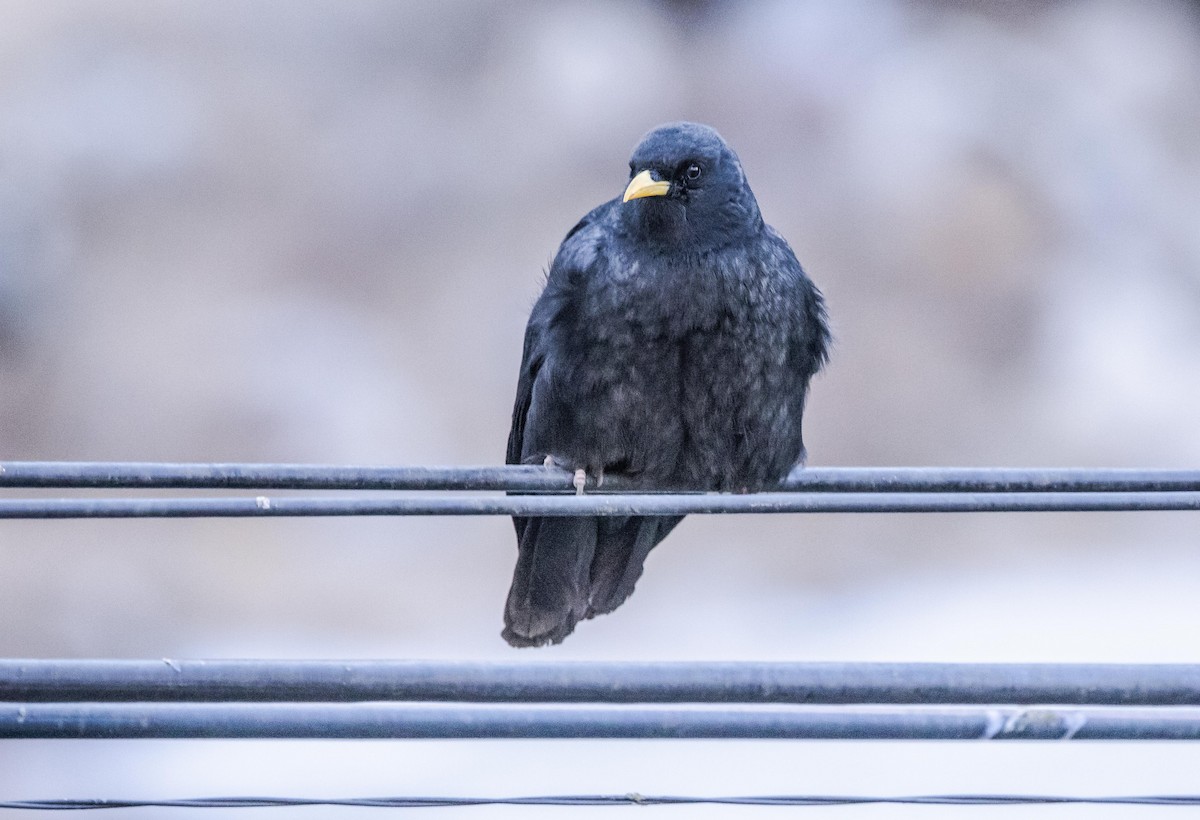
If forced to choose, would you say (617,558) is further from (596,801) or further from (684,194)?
(596,801)

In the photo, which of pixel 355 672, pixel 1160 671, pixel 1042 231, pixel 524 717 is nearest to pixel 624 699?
pixel 524 717

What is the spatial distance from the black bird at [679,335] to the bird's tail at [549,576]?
1.12ft

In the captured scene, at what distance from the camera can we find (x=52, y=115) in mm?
11047

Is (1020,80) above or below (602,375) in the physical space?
above

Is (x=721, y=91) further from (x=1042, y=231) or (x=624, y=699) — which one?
(x=624, y=699)

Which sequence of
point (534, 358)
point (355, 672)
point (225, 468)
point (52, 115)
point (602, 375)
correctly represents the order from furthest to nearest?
1. point (52, 115)
2. point (534, 358)
3. point (602, 375)
4. point (225, 468)
5. point (355, 672)

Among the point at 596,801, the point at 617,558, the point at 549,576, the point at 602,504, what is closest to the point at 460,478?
the point at 602,504

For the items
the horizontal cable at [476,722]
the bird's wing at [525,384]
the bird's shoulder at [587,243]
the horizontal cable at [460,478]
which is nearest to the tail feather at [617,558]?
the bird's wing at [525,384]

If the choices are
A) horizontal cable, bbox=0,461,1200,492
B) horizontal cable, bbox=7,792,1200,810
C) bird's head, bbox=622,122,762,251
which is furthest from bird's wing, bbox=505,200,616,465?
horizontal cable, bbox=7,792,1200,810

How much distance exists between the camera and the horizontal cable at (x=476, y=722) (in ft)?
6.90

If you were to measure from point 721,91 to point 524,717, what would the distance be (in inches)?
399

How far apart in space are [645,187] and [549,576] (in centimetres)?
127

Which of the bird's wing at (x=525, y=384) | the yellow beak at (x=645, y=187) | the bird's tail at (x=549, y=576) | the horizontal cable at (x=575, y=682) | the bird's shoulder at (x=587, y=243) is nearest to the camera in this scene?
the horizontal cable at (x=575, y=682)

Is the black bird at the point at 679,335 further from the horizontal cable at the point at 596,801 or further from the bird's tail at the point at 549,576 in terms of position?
the horizontal cable at the point at 596,801
